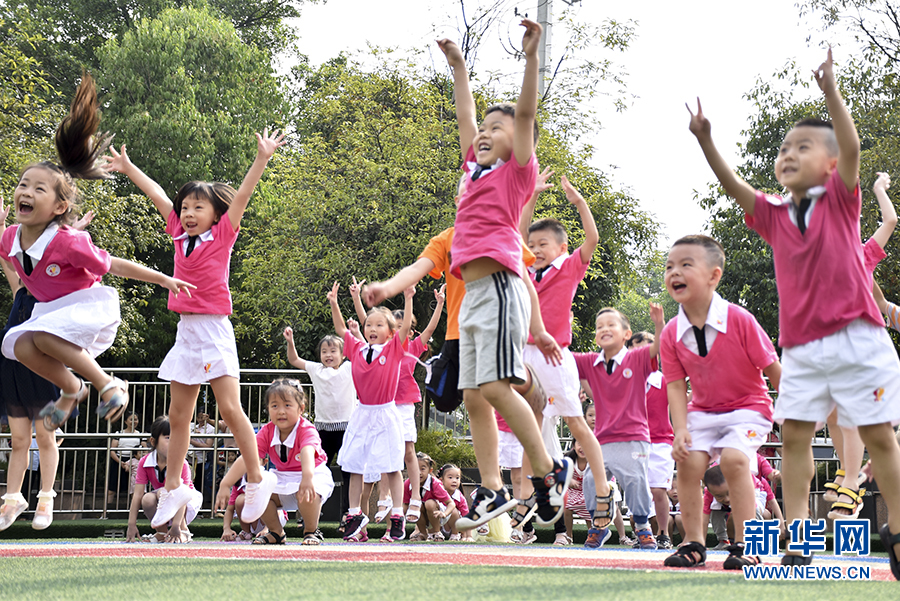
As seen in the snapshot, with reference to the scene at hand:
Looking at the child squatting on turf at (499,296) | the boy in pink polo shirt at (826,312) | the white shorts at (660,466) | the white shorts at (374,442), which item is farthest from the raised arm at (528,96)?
the white shorts at (660,466)

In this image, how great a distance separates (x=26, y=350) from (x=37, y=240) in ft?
2.11

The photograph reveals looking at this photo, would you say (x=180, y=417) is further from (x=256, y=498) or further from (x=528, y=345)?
(x=528, y=345)

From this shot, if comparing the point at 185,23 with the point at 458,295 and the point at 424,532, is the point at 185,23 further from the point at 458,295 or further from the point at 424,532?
the point at 458,295

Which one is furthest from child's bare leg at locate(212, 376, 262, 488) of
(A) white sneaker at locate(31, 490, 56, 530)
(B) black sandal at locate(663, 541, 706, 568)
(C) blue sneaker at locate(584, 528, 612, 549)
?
(B) black sandal at locate(663, 541, 706, 568)

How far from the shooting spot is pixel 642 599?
2.98 metres

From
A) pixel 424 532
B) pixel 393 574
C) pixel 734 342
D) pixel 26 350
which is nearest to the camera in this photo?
pixel 393 574

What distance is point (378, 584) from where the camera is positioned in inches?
140

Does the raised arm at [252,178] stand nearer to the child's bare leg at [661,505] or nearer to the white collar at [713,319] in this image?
the white collar at [713,319]

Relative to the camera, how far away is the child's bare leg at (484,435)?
4613 mm

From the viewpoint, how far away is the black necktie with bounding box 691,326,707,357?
4902mm

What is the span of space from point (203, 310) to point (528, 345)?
2.22 metres

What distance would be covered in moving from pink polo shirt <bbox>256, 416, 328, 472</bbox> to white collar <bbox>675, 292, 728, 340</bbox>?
3467 millimetres

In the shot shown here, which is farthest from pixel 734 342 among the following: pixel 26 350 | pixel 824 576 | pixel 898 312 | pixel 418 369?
pixel 418 369

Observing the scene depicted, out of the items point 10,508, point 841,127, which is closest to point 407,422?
point 10,508
